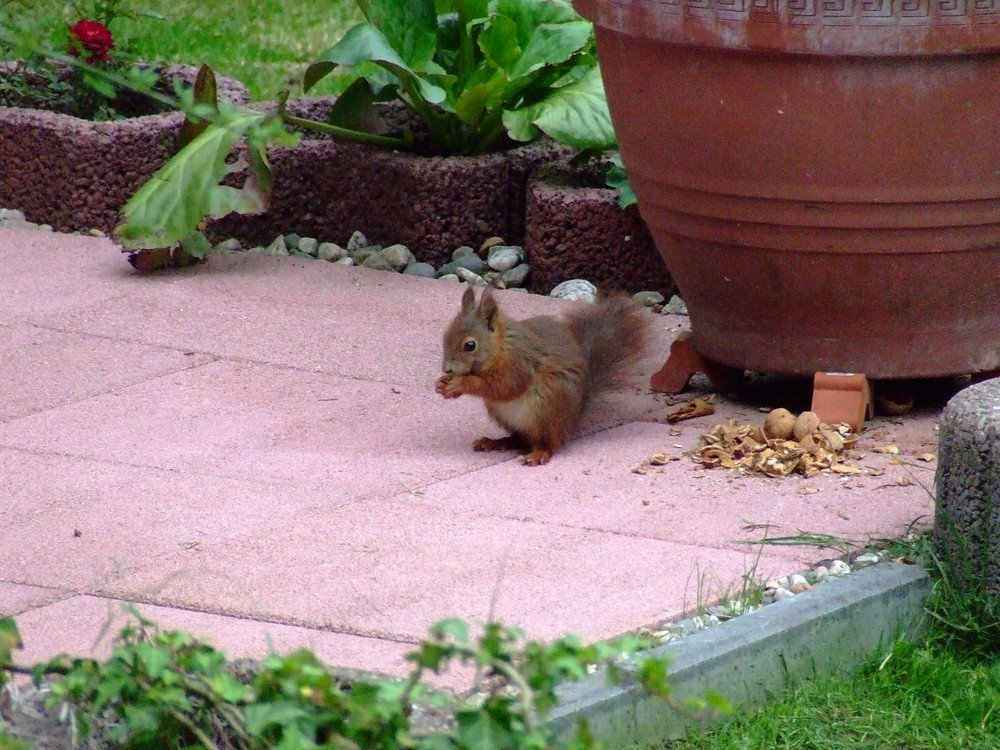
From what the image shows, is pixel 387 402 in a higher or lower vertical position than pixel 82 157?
lower

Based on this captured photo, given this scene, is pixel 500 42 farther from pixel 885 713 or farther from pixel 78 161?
pixel 885 713

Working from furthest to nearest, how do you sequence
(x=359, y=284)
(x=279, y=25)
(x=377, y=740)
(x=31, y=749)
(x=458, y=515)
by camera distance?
(x=279, y=25) → (x=359, y=284) → (x=458, y=515) → (x=31, y=749) → (x=377, y=740)

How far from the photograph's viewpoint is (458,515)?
12.8ft

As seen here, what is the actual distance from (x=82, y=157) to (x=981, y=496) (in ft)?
14.8

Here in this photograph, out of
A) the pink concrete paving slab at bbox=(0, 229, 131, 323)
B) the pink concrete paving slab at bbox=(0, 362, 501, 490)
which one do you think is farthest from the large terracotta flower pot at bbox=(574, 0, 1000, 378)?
the pink concrete paving slab at bbox=(0, 229, 131, 323)

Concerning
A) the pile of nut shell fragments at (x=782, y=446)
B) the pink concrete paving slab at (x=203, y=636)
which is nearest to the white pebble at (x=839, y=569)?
the pile of nut shell fragments at (x=782, y=446)

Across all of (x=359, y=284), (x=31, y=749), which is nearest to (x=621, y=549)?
(x=31, y=749)

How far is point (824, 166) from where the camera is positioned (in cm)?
418

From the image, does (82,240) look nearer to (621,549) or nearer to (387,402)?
(387,402)

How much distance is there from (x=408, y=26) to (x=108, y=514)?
3072 mm

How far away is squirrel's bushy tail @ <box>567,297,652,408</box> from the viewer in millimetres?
4703

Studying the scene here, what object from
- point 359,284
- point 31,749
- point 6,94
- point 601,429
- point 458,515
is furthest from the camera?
point 6,94

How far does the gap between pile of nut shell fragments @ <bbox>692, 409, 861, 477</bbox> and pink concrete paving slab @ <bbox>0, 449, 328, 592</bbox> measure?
3.67 ft

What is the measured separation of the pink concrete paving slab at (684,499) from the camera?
3.80 m
